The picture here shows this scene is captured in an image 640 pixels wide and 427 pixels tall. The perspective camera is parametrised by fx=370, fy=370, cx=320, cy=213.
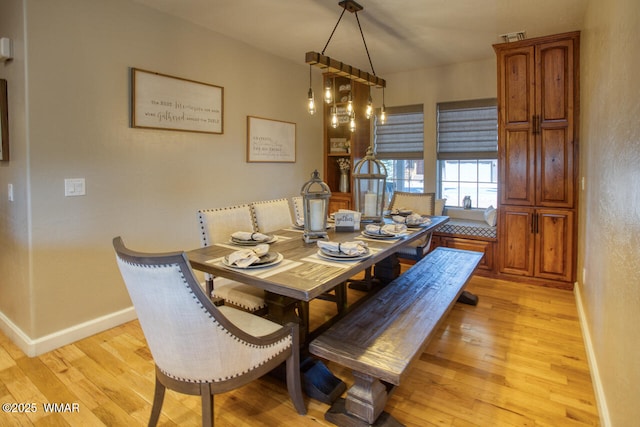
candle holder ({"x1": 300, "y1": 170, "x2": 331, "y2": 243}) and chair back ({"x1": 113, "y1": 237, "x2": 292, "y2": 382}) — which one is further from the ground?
candle holder ({"x1": 300, "y1": 170, "x2": 331, "y2": 243})

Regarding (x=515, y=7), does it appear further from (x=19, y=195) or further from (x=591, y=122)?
(x=19, y=195)

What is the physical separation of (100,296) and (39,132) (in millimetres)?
1250

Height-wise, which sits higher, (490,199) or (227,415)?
(490,199)

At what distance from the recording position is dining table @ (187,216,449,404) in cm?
168

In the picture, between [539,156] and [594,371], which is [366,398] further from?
[539,156]

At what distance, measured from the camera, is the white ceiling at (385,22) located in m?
2.95

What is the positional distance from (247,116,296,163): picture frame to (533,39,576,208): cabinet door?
105 inches

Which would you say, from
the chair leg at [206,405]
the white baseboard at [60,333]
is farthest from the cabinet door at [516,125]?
the white baseboard at [60,333]

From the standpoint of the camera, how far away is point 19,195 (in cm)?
251

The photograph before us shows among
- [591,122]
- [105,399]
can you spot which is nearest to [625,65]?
[591,122]

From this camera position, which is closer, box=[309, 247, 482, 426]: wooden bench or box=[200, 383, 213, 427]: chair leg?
box=[200, 383, 213, 427]: chair leg

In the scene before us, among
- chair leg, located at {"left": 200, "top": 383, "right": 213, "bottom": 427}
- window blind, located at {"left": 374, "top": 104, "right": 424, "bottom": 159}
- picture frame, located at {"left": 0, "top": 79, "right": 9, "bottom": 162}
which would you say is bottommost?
chair leg, located at {"left": 200, "top": 383, "right": 213, "bottom": 427}

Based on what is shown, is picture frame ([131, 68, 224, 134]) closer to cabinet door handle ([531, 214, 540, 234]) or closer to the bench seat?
the bench seat

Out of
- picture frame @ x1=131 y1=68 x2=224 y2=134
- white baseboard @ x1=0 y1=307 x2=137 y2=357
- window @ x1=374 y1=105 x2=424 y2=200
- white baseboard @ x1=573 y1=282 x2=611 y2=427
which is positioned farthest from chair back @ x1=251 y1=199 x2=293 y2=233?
white baseboard @ x1=573 y1=282 x2=611 y2=427
